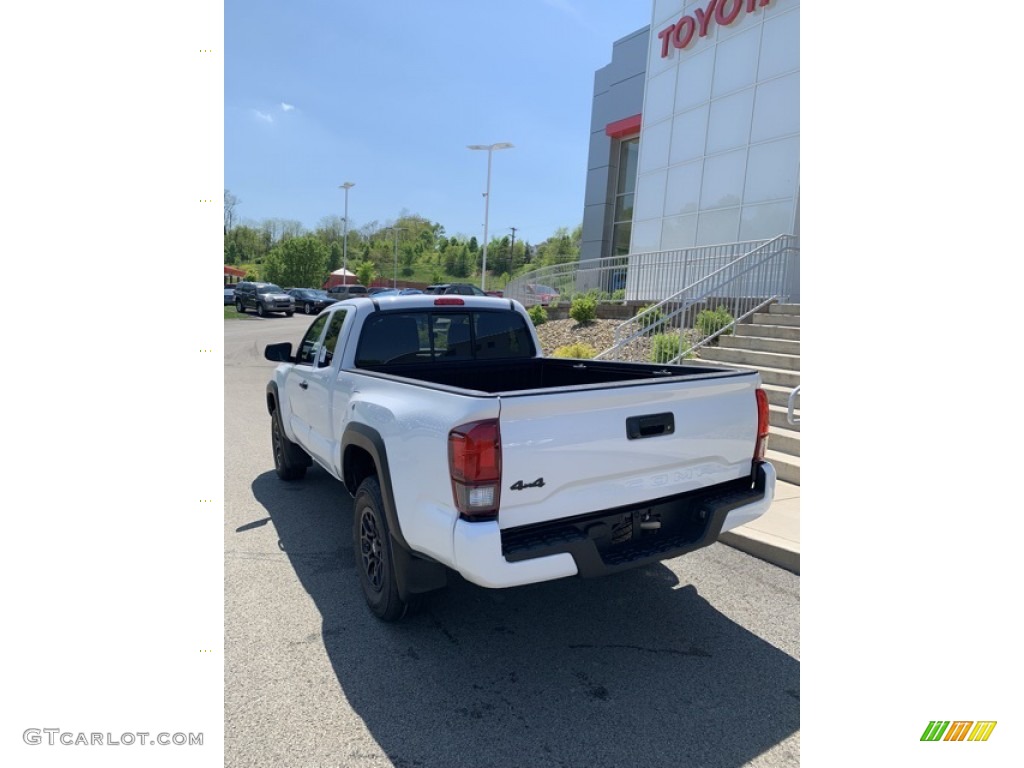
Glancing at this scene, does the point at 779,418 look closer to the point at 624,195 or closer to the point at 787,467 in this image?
the point at 787,467

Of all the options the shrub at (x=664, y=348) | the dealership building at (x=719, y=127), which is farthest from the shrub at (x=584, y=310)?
the shrub at (x=664, y=348)

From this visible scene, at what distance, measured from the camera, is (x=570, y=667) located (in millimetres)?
3049

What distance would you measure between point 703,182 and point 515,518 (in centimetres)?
1508

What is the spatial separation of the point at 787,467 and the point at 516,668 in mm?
3976

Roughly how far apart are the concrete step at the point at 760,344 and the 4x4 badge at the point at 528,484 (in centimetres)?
654

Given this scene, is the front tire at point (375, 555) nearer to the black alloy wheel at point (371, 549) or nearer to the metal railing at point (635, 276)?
the black alloy wheel at point (371, 549)

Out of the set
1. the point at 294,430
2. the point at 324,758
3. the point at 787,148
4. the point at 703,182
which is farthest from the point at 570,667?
the point at 703,182

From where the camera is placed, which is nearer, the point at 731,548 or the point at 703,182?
the point at 731,548

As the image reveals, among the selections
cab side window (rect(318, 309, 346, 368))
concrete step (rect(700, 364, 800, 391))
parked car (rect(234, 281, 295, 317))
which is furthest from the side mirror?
parked car (rect(234, 281, 295, 317))

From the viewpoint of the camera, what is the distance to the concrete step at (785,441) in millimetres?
6285

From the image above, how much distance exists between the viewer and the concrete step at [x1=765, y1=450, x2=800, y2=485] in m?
5.89

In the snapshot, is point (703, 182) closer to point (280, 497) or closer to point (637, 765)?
point (280, 497)

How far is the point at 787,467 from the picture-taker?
5.97 meters

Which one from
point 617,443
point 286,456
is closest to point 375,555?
point 617,443
